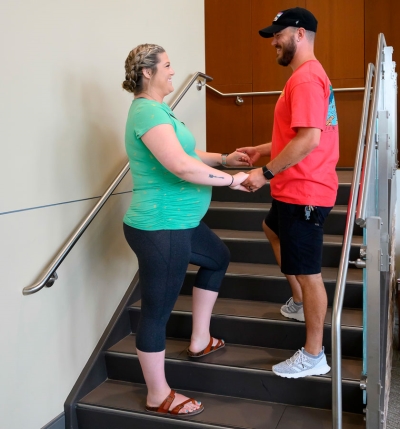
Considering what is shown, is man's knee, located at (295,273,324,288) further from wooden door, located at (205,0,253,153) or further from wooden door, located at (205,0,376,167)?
wooden door, located at (205,0,253,153)

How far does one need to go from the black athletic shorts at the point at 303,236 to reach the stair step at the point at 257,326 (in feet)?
1.49

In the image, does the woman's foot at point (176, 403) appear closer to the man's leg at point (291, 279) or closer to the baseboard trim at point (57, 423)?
the baseboard trim at point (57, 423)

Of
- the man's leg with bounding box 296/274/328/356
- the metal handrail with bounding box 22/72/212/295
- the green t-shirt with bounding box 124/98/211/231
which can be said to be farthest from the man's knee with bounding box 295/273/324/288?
the metal handrail with bounding box 22/72/212/295

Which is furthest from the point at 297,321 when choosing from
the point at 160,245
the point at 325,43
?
the point at 325,43

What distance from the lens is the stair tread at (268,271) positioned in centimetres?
290

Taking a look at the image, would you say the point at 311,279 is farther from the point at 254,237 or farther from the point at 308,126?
the point at 254,237

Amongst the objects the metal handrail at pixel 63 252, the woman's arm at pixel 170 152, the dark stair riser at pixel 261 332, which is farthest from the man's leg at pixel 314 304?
the metal handrail at pixel 63 252

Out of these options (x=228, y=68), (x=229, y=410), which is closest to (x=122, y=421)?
(x=229, y=410)

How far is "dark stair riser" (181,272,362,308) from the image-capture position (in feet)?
9.23

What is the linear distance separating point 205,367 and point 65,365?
0.66 metres

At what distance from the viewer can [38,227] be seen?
2.30 metres

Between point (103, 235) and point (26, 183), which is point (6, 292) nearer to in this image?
point (26, 183)

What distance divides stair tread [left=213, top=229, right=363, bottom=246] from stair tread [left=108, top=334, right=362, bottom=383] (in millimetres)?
750

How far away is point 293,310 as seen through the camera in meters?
2.68
